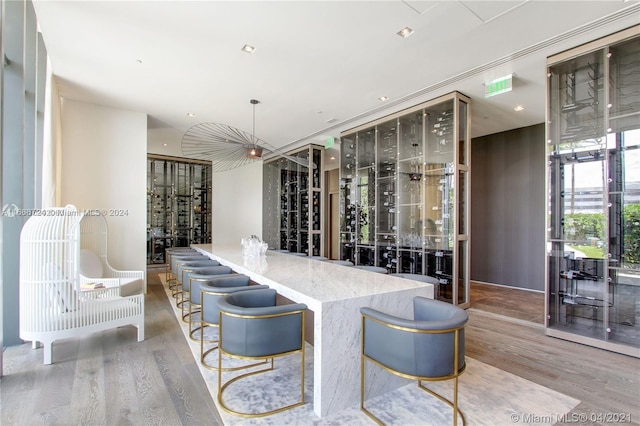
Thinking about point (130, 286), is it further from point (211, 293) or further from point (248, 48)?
point (248, 48)

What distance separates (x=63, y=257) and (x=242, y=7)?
309cm

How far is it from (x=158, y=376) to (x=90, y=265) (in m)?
2.99

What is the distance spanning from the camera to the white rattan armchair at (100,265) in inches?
176

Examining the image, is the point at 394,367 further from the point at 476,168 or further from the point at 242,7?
the point at 476,168

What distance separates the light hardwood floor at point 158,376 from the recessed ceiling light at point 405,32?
357cm

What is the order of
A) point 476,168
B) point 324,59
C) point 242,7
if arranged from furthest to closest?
point 476,168 → point 324,59 → point 242,7

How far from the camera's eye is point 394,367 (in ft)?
6.67

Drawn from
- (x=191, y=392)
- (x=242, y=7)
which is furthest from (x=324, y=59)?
(x=191, y=392)

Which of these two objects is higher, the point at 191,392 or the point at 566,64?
the point at 566,64

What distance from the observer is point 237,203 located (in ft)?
36.8

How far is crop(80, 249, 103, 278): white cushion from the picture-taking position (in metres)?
4.68

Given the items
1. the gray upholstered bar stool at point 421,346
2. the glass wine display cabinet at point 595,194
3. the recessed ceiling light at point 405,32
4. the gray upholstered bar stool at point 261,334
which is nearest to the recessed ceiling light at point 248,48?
the recessed ceiling light at point 405,32

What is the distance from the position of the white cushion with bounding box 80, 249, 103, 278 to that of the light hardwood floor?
1.23 meters

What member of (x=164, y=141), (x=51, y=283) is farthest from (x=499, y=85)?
(x=164, y=141)
